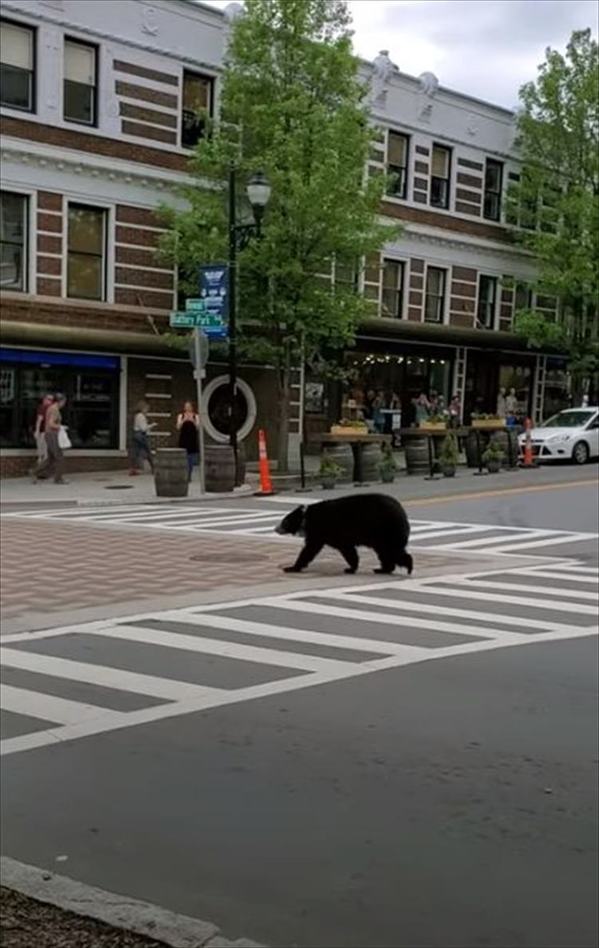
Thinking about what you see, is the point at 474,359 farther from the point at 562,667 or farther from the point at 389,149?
the point at 562,667

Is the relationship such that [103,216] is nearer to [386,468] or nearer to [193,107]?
[193,107]

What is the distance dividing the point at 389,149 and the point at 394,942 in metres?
33.3

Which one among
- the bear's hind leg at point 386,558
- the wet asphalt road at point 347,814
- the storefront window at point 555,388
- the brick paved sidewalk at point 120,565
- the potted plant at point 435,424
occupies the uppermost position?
the storefront window at point 555,388

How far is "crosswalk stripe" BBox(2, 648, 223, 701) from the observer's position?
277 inches

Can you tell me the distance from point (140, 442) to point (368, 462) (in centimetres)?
565

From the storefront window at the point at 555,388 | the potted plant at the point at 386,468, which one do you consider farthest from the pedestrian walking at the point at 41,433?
the storefront window at the point at 555,388

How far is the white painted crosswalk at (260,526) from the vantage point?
15383mm

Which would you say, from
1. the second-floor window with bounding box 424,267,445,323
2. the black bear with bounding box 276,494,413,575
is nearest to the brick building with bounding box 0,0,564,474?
the second-floor window with bounding box 424,267,445,323

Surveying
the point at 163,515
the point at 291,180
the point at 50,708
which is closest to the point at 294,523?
the point at 50,708

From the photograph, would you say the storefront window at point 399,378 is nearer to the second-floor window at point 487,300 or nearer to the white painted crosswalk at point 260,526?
the second-floor window at point 487,300

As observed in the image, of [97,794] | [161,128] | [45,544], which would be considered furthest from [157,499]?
[97,794]

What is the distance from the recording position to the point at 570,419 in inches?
1236

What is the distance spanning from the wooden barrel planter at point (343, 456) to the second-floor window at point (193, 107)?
31.5ft

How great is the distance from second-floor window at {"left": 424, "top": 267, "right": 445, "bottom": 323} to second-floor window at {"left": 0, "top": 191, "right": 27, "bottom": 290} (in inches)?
593
